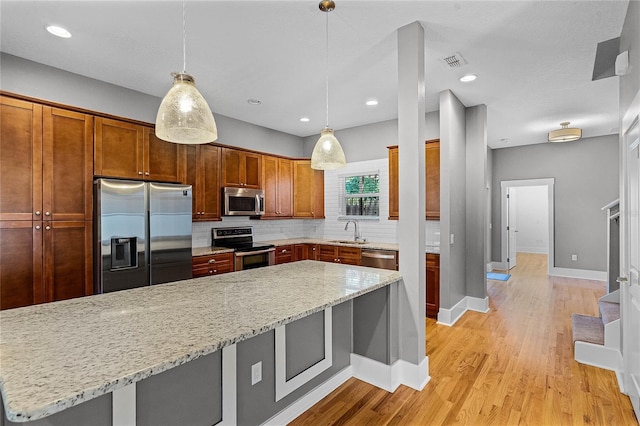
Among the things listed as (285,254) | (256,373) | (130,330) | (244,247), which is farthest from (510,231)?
(130,330)

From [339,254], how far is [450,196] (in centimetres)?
184

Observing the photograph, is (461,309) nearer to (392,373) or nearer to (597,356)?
(597,356)

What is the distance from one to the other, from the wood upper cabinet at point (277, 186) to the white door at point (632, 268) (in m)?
4.21

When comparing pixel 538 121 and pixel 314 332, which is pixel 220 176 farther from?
pixel 538 121

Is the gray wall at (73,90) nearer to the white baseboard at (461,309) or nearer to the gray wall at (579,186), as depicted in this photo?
the white baseboard at (461,309)

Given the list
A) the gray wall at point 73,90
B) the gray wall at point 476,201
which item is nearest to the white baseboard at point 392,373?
the gray wall at point 476,201

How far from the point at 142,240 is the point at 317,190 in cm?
310

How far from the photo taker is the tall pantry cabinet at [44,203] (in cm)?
271

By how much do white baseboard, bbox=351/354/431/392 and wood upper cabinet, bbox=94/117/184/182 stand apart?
2.96 m

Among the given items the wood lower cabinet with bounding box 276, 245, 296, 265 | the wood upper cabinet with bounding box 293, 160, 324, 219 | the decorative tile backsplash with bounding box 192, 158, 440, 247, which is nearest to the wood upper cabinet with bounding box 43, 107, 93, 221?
the decorative tile backsplash with bounding box 192, 158, 440, 247

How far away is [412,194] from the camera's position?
251 cm

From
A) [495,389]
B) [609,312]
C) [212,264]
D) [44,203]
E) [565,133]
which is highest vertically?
[565,133]

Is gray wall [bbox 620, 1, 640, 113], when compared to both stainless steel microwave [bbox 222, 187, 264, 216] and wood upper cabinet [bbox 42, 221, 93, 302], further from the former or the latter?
wood upper cabinet [bbox 42, 221, 93, 302]

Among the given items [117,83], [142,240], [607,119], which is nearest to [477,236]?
[607,119]
